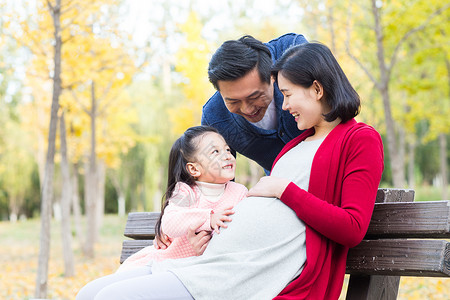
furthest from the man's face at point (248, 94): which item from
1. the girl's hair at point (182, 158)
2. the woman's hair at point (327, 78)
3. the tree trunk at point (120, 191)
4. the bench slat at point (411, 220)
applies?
the tree trunk at point (120, 191)

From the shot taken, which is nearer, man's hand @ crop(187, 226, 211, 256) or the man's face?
man's hand @ crop(187, 226, 211, 256)

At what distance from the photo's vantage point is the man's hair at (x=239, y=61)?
246 cm

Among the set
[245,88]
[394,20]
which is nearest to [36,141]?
[394,20]

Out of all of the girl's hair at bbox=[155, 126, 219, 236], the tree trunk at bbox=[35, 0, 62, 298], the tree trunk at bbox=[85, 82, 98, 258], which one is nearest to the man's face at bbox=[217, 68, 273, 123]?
the girl's hair at bbox=[155, 126, 219, 236]

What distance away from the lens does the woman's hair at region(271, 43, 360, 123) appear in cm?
204

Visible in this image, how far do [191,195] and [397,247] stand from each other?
852mm

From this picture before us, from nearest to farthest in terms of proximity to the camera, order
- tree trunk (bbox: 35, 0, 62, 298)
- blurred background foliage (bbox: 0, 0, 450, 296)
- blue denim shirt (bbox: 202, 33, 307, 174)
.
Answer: blue denim shirt (bbox: 202, 33, 307, 174) < tree trunk (bbox: 35, 0, 62, 298) < blurred background foliage (bbox: 0, 0, 450, 296)

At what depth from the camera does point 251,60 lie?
2.48 metres

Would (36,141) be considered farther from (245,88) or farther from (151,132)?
(245,88)

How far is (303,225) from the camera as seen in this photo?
1.96 m

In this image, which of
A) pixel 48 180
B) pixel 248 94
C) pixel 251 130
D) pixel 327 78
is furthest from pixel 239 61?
pixel 48 180

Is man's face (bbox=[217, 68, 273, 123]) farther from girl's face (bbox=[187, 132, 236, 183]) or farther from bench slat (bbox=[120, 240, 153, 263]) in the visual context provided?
bench slat (bbox=[120, 240, 153, 263])

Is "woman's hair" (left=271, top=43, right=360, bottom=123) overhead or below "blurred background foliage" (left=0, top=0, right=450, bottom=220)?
overhead

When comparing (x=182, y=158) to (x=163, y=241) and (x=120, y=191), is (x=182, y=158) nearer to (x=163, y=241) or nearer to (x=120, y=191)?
(x=163, y=241)
